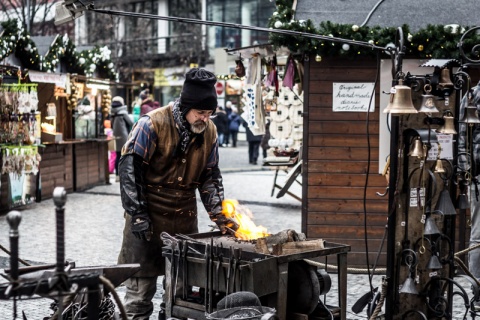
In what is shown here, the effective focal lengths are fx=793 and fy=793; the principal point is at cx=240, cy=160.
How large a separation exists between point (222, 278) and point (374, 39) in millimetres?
3905

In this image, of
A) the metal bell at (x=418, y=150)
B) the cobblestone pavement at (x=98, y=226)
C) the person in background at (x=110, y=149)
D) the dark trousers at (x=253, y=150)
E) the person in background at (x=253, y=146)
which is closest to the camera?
the metal bell at (x=418, y=150)

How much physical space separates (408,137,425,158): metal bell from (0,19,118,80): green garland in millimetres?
9270

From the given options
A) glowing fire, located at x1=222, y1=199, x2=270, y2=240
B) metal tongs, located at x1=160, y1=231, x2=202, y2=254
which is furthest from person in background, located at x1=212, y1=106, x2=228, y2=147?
metal tongs, located at x1=160, y1=231, x2=202, y2=254

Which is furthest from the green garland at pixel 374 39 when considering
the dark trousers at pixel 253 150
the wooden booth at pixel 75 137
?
the dark trousers at pixel 253 150

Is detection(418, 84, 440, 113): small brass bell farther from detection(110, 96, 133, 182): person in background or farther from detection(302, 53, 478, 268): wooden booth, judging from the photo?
detection(110, 96, 133, 182): person in background

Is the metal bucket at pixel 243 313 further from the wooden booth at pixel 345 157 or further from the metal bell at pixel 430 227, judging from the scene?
the wooden booth at pixel 345 157

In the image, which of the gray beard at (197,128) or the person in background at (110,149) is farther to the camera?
the person in background at (110,149)

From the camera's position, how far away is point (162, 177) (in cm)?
600

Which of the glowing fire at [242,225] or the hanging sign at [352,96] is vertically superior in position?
the hanging sign at [352,96]

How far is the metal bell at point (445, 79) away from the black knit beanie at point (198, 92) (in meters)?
1.72

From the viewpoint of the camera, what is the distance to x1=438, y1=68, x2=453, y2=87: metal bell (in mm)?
5977

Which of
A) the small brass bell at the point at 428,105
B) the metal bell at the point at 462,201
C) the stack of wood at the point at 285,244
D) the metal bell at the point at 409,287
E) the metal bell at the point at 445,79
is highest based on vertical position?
the metal bell at the point at 445,79

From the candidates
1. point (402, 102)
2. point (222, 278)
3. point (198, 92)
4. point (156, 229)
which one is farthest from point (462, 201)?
point (156, 229)

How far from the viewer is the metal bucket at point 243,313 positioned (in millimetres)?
4766
